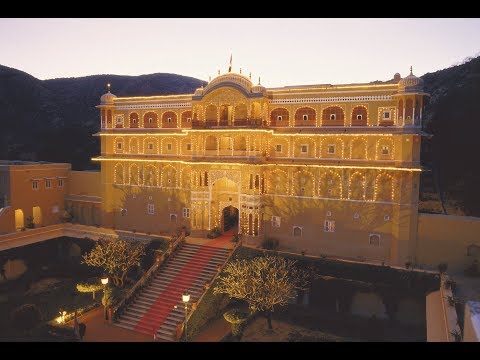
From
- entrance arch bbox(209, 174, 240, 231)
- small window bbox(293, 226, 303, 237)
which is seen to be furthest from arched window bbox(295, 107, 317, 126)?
small window bbox(293, 226, 303, 237)

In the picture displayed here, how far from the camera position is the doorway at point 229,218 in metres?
34.1

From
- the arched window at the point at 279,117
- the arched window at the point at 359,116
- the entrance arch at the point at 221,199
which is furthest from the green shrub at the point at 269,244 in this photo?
the arched window at the point at 359,116

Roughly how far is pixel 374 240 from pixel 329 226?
3188 millimetres

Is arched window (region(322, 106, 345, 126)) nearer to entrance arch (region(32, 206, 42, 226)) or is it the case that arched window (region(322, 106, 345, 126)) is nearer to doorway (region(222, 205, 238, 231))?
doorway (region(222, 205, 238, 231))

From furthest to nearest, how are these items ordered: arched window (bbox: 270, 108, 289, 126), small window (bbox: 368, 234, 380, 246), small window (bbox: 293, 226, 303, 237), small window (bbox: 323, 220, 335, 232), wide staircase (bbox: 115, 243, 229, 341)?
arched window (bbox: 270, 108, 289, 126) → small window (bbox: 293, 226, 303, 237) → small window (bbox: 323, 220, 335, 232) → small window (bbox: 368, 234, 380, 246) → wide staircase (bbox: 115, 243, 229, 341)

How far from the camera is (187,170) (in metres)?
33.7

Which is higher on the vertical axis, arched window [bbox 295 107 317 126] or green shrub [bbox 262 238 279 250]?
arched window [bbox 295 107 317 126]

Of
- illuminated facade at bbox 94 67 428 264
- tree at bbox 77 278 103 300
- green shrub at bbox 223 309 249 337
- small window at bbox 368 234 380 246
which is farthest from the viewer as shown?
small window at bbox 368 234 380 246

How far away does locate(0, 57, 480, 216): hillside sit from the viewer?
3828cm

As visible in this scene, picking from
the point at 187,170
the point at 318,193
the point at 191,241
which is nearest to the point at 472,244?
the point at 318,193

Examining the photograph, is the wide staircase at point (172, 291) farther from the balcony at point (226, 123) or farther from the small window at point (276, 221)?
the balcony at point (226, 123)

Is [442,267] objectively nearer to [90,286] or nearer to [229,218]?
[229,218]

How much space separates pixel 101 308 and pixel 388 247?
19.3 meters

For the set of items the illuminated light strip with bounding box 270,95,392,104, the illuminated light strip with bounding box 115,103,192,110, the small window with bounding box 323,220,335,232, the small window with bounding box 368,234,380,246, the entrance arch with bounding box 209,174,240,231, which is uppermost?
the illuminated light strip with bounding box 115,103,192,110
